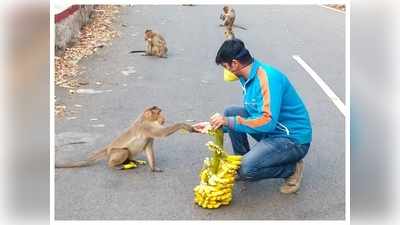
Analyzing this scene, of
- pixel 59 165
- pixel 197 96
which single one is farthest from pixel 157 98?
pixel 59 165

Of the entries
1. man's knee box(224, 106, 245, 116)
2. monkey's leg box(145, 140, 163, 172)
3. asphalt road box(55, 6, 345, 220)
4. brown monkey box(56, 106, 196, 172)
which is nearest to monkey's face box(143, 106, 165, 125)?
brown monkey box(56, 106, 196, 172)

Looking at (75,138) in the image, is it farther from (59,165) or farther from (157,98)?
(157,98)

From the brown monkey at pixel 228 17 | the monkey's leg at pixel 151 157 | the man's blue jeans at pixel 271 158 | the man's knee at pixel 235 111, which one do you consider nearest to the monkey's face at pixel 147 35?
the brown monkey at pixel 228 17

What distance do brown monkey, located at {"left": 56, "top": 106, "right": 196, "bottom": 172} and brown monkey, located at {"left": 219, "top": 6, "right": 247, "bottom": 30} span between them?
2.44 feet

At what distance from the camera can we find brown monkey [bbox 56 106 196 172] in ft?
15.7

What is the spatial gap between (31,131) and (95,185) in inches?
26.5

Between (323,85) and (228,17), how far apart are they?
1010 millimetres

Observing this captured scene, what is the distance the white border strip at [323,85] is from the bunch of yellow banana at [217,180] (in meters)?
1.06

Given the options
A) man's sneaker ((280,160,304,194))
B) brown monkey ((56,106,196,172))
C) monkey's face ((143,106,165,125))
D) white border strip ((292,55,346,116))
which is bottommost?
man's sneaker ((280,160,304,194))

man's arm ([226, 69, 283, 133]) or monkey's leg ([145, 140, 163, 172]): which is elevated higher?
man's arm ([226, 69, 283, 133])

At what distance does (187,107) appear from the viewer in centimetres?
562

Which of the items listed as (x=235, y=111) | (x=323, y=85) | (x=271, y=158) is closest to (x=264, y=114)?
(x=271, y=158)

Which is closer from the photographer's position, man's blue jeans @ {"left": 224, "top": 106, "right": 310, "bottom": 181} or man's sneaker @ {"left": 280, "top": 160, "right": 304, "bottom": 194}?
man's blue jeans @ {"left": 224, "top": 106, "right": 310, "bottom": 181}

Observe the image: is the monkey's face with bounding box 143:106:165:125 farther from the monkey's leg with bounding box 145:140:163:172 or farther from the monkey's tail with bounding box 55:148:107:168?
the monkey's tail with bounding box 55:148:107:168
